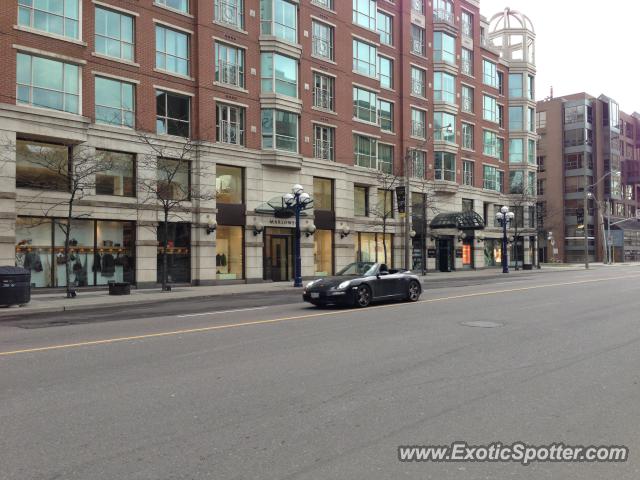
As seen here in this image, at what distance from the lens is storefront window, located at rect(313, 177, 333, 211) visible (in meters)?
33.8

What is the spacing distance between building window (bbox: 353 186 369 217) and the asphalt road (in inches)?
1018

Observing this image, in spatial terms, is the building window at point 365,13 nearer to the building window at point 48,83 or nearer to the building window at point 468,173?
the building window at point 468,173

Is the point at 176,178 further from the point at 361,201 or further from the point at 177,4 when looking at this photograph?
the point at 361,201

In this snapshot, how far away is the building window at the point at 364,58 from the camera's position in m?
36.3

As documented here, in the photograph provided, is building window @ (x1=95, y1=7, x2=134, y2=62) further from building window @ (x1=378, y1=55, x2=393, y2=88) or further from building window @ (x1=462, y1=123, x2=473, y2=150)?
building window @ (x1=462, y1=123, x2=473, y2=150)

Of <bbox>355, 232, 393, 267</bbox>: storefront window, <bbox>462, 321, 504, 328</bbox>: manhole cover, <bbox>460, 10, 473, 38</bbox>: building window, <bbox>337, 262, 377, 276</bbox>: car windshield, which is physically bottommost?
<bbox>462, 321, 504, 328</bbox>: manhole cover

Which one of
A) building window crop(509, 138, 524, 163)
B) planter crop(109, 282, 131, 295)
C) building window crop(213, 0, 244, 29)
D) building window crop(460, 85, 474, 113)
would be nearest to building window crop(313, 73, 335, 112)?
building window crop(213, 0, 244, 29)

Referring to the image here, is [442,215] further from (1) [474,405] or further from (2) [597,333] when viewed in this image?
(1) [474,405]

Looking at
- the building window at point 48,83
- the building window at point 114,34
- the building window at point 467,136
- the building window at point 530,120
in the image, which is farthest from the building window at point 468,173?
the building window at point 48,83

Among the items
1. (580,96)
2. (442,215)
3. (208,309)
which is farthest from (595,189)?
(208,309)

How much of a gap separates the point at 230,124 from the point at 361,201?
445 inches

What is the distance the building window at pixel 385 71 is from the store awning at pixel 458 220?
10490 millimetres

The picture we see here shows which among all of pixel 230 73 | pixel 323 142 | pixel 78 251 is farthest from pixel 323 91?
pixel 78 251

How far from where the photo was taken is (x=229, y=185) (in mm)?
29469
